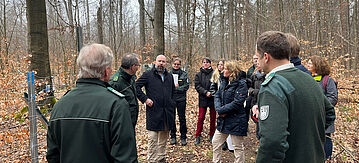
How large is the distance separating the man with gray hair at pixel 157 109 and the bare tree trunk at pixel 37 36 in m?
3.46

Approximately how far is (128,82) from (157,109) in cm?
104

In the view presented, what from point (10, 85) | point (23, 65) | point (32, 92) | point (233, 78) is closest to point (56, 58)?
point (23, 65)

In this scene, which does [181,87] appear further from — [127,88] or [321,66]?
[321,66]

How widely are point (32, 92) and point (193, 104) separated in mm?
6438

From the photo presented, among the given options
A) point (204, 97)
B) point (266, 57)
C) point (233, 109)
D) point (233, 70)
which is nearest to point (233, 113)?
point (233, 109)

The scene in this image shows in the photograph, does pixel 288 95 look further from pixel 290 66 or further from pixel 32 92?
pixel 32 92

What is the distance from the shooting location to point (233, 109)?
3477 mm

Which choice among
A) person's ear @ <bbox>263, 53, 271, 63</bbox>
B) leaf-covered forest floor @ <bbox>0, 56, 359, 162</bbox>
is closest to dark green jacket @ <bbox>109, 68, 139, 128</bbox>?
leaf-covered forest floor @ <bbox>0, 56, 359, 162</bbox>

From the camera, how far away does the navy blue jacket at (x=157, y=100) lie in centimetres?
400

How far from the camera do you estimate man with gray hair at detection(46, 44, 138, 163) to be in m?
1.56

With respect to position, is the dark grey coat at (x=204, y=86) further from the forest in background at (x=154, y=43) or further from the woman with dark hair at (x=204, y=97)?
the forest in background at (x=154, y=43)

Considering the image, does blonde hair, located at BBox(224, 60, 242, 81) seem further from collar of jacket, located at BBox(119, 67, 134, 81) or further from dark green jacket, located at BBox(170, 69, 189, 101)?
dark green jacket, located at BBox(170, 69, 189, 101)

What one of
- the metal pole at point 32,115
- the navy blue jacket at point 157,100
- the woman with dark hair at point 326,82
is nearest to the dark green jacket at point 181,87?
the navy blue jacket at point 157,100

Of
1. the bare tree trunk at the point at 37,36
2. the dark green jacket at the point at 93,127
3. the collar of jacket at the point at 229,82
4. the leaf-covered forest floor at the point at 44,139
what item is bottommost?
the leaf-covered forest floor at the point at 44,139
